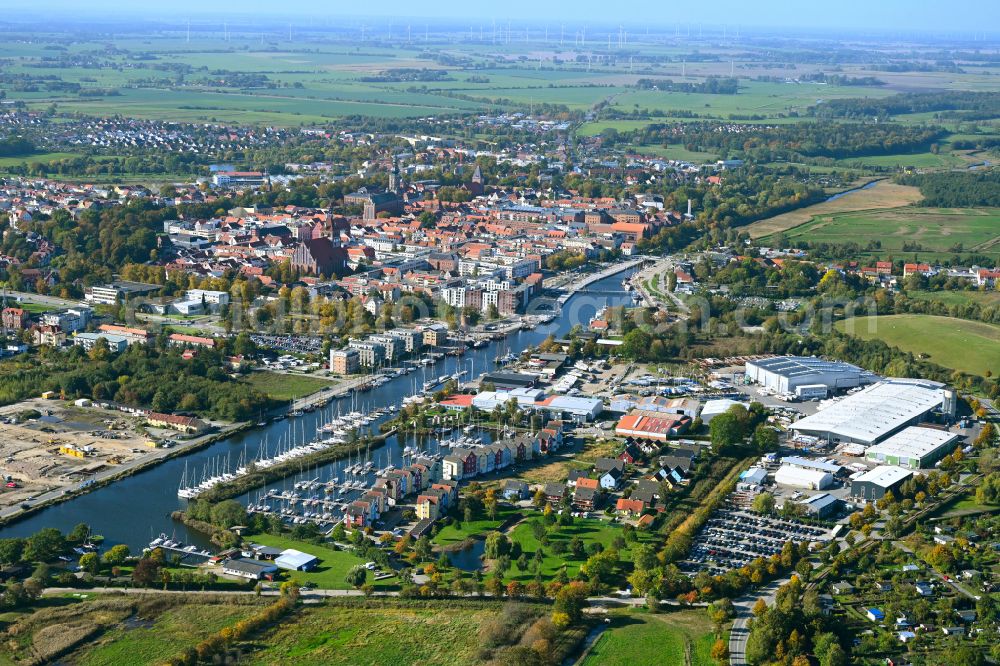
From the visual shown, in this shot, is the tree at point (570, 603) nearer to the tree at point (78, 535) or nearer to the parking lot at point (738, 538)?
the parking lot at point (738, 538)

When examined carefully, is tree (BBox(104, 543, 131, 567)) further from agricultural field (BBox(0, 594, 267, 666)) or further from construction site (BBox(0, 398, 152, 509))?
construction site (BBox(0, 398, 152, 509))

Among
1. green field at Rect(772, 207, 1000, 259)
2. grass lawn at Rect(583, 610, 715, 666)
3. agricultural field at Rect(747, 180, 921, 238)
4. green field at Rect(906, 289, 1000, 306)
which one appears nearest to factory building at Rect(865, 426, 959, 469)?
grass lawn at Rect(583, 610, 715, 666)

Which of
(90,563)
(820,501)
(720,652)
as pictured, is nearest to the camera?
(720,652)

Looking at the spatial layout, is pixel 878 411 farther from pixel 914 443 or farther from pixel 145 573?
pixel 145 573

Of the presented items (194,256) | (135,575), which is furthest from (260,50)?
(135,575)

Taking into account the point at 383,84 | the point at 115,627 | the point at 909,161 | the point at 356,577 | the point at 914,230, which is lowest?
the point at 115,627

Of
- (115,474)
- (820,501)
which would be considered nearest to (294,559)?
(115,474)

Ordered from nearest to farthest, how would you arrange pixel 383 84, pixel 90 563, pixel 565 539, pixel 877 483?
pixel 90 563 < pixel 565 539 < pixel 877 483 < pixel 383 84

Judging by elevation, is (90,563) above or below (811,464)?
below
